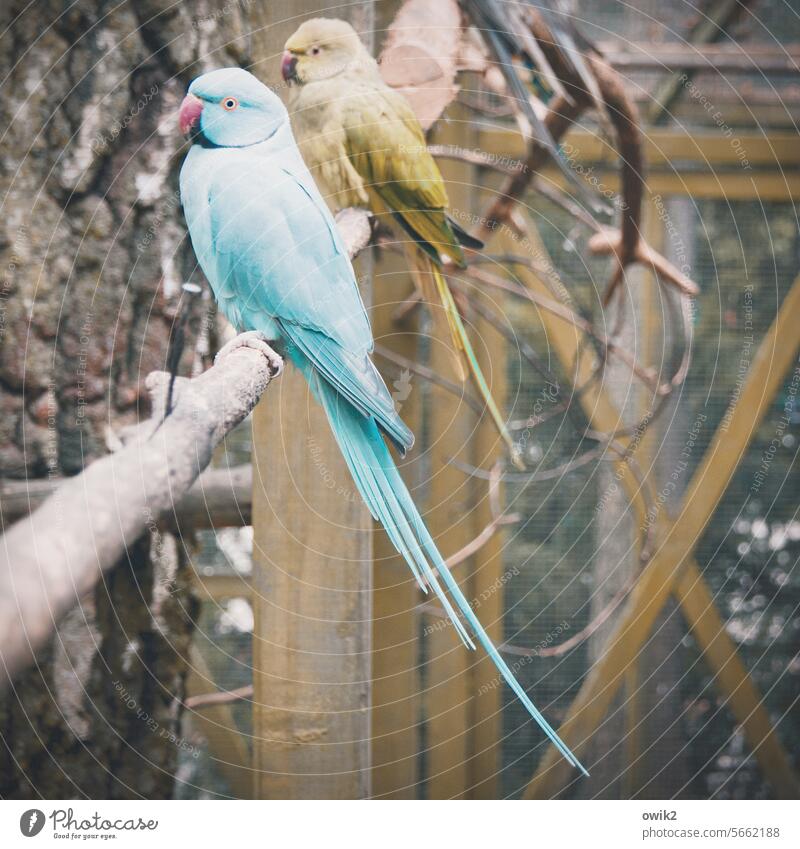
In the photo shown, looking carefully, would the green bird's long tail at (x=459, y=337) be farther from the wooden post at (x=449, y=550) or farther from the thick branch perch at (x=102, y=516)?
the thick branch perch at (x=102, y=516)

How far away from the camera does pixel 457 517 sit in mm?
637

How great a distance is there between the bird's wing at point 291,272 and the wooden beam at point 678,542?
258 mm

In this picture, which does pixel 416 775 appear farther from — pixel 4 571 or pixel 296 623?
pixel 4 571

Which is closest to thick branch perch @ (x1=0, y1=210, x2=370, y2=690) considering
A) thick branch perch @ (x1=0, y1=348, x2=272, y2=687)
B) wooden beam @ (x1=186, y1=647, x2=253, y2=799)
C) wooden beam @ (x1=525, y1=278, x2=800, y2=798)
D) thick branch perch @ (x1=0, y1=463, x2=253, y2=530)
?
thick branch perch @ (x1=0, y1=348, x2=272, y2=687)

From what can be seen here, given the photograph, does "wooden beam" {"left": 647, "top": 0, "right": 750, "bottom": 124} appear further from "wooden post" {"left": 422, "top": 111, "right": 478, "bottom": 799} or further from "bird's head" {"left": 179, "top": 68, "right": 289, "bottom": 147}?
"bird's head" {"left": 179, "top": 68, "right": 289, "bottom": 147}

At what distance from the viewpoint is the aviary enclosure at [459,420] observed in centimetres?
53

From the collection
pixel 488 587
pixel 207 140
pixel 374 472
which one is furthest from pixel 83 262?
pixel 488 587

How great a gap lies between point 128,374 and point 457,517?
25cm

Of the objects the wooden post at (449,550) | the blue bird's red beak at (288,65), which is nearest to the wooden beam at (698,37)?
the wooden post at (449,550)

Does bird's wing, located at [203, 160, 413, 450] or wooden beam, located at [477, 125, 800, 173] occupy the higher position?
bird's wing, located at [203, 160, 413, 450]

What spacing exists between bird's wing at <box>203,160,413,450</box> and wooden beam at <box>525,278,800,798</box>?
0.26 metres

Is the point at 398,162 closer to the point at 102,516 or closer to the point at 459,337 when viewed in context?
the point at 459,337

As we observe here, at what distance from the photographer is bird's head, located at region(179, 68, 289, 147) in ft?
1.65

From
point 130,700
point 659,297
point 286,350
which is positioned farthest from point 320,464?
point 659,297
